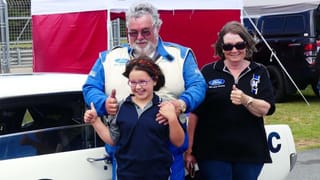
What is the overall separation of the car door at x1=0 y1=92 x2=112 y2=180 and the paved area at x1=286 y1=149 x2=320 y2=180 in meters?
3.27

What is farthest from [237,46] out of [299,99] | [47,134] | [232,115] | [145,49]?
[299,99]

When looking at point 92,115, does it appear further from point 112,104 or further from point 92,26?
point 92,26

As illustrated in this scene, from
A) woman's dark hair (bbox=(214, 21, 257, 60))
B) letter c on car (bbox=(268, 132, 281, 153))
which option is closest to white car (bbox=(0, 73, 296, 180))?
woman's dark hair (bbox=(214, 21, 257, 60))

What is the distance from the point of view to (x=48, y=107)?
138 inches

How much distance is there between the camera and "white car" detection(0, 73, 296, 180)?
130 inches

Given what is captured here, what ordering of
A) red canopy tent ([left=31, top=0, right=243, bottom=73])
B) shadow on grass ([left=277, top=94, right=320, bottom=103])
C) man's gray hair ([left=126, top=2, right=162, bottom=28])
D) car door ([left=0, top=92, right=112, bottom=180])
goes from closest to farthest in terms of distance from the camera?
man's gray hair ([left=126, top=2, right=162, bottom=28]) < car door ([left=0, top=92, right=112, bottom=180]) < red canopy tent ([left=31, top=0, right=243, bottom=73]) < shadow on grass ([left=277, top=94, right=320, bottom=103])

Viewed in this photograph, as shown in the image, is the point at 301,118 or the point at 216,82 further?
the point at 301,118

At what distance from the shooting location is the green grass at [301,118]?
7973mm

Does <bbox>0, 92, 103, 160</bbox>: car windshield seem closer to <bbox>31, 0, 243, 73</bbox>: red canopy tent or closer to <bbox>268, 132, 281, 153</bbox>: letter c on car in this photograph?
<bbox>268, 132, 281, 153</bbox>: letter c on car

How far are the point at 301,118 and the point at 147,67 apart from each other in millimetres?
7234

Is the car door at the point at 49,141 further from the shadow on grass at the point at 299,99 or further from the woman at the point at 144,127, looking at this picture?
the shadow on grass at the point at 299,99

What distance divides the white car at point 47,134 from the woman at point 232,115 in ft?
2.01

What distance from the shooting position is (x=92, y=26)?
26.7 ft

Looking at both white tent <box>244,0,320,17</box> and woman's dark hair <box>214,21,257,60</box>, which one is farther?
white tent <box>244,0,320,17</box>
